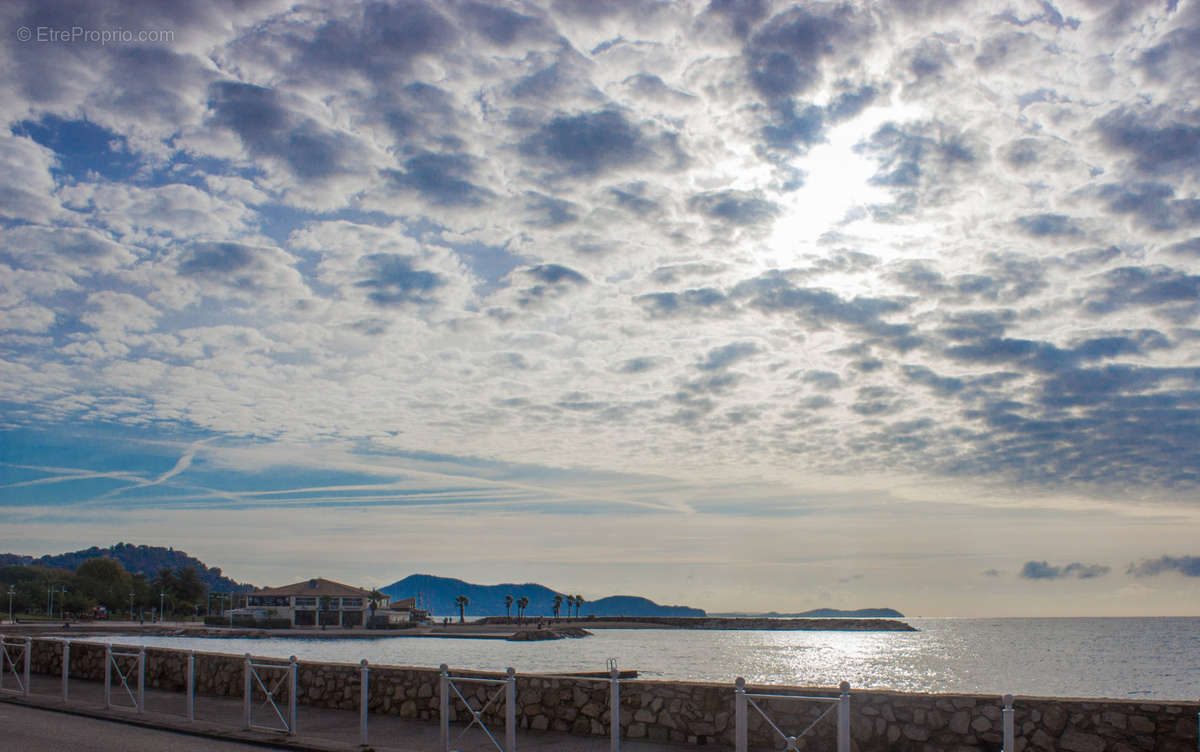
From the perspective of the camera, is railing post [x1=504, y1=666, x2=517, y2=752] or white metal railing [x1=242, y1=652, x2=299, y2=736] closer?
railing post [x1=504, y1=666, x2=517, y2=752]

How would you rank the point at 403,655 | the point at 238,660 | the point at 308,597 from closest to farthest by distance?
1. the point at 238,660
2. the point at 403,655
3. the point at 308,597

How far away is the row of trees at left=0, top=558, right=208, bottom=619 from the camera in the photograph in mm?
156250

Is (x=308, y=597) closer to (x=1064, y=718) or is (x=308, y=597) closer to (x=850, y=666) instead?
(x=850, y=666)

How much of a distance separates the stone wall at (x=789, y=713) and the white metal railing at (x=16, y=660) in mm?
8285

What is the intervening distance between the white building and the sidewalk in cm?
14973

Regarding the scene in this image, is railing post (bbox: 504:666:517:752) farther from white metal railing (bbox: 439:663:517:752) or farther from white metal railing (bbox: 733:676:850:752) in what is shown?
white metal railing (bbox: 733:676:850:752)

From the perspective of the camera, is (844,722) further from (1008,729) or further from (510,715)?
(510,715)

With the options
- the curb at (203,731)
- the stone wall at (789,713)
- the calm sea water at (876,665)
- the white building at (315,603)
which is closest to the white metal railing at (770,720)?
the stone wall at (789,713)

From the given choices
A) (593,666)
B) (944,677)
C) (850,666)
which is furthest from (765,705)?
(850,666)

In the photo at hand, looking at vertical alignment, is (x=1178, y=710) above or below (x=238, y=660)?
above

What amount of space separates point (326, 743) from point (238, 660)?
247 inches

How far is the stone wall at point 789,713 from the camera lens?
10.6m

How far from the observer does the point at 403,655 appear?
9650 cm

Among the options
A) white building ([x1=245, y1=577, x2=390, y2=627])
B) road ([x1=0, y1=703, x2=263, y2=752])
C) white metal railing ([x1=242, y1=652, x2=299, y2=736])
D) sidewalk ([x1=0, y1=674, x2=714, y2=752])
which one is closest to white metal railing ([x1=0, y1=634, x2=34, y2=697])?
sidewalk ([x1=0, y1=674, x2=714, y2=752])
